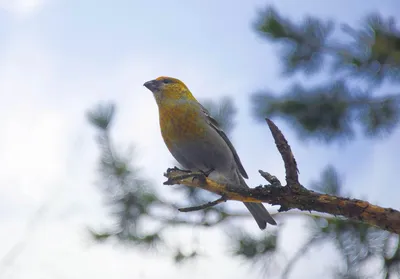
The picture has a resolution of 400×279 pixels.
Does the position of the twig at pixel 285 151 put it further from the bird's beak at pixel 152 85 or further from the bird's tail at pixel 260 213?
the bird's beak at pixel 152 85

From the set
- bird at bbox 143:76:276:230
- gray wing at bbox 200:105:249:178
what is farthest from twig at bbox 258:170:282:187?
gray wing at bbox 200:105:249:178

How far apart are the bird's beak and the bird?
234 mm

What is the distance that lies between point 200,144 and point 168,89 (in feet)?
2.41

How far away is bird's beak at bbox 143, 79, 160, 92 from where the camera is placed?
5.04m

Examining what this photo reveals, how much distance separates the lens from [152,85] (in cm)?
506

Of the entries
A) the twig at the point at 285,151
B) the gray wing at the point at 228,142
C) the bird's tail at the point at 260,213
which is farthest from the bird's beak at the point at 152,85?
the twig at the point at 285,151

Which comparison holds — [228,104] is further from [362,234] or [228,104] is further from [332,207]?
[332,207]

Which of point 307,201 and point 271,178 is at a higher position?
point 271,178

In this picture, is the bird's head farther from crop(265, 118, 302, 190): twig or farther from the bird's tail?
crop(265, 118, 302, 190): twig

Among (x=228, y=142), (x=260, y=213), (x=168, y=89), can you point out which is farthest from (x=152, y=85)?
(x=260, y=213)

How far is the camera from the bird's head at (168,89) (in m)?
4.86

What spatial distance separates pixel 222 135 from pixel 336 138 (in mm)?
962

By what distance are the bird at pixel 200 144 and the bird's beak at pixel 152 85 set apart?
23 centimetres

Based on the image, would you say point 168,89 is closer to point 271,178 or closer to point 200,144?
point 200,144
